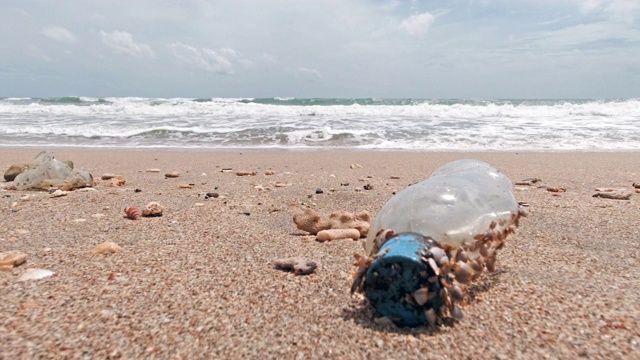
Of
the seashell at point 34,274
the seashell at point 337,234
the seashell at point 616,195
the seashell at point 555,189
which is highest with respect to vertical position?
the seashell at point 34,274

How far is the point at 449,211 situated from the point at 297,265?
70 centimetres

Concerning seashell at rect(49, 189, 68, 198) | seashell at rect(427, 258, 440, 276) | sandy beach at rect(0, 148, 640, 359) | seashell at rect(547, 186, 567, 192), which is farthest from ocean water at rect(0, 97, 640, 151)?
seashell at rect(427, 258, 440, 276)

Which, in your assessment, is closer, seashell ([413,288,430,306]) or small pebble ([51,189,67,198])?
seashell ([413,288,430,306])

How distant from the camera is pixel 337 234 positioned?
2518mm

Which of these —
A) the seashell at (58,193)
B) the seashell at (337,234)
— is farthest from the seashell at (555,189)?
the seashell at (58,193)

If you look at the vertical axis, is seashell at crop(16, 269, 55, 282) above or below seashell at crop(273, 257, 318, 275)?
above

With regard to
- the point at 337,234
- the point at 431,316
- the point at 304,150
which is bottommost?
the point at 304,150

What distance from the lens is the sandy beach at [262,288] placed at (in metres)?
1.29

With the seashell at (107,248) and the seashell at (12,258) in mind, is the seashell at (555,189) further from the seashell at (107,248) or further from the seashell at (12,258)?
the seashell at (12,258)

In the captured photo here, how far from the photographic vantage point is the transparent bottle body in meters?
1.47

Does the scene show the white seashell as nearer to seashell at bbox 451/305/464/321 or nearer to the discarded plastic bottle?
the discarded plastic bottle

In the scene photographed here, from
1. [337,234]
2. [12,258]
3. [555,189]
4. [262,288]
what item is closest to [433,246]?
[262,288]

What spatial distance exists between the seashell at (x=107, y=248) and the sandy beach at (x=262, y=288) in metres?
0.05

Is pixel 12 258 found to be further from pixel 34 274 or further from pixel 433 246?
pixel 433 246
